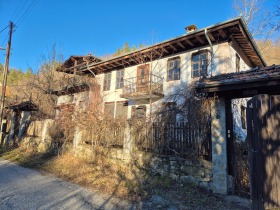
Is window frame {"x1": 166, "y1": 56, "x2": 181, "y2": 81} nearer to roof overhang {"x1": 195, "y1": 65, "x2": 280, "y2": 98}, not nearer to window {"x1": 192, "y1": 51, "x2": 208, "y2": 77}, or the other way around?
window {"x1": 192, "y1": 51, "x2": 208, "y2": 77}

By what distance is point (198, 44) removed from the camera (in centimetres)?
1267

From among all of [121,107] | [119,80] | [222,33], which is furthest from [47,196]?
[119,80]

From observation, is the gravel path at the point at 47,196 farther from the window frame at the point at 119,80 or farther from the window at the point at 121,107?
the window frame at the point at 119,80

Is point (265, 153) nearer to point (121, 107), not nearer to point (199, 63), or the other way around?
point (199, 63)

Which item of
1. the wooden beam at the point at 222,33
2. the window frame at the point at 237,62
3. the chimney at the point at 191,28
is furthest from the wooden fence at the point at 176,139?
the chimney at the point at 191,28

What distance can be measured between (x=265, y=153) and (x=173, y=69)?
11.2 m

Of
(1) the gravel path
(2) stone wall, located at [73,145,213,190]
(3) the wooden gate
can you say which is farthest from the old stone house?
(3) the wooden gate

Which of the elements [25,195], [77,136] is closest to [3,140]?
[77,136]

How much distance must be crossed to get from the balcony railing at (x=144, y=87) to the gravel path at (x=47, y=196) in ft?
27.5

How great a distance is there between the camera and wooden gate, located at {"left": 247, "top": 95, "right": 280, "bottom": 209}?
333cm

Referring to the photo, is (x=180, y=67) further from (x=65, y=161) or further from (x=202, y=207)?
(x=202, y=207)

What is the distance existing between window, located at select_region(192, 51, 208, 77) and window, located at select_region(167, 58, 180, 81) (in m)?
1.19

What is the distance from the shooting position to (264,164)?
11.1 ft

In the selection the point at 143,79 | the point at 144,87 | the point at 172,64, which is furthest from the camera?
the point at 143,79
